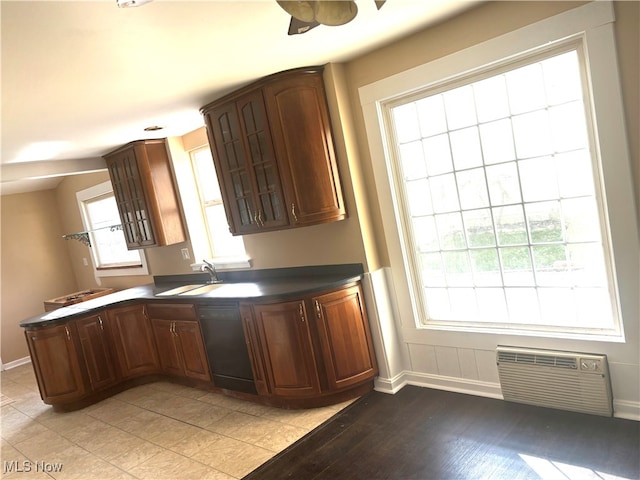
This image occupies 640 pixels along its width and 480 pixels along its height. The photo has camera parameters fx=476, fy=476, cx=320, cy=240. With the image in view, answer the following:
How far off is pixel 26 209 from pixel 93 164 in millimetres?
2555

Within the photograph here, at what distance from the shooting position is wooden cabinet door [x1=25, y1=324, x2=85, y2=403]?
4184 mm

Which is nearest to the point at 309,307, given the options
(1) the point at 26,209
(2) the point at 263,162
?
(2) the point at 263,162

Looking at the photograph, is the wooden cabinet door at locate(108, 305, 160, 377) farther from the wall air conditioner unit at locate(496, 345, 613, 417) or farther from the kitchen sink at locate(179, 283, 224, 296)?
the wall air conditioner unit at locate(496, 345, 613, 417)

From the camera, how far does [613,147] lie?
231 cm

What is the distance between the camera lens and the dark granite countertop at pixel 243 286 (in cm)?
328

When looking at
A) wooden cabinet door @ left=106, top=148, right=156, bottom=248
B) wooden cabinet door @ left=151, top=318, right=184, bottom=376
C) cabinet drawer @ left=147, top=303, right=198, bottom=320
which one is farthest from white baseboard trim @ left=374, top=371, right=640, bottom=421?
wooden cabinet door @ left=106, top=148, right=156, bottom=248

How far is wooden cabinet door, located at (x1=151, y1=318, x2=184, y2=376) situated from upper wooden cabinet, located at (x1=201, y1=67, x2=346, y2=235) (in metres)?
1.53

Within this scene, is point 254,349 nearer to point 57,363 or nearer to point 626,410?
point 57,363

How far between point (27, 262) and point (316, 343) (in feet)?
17.8

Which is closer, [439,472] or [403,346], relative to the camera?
[439,472]

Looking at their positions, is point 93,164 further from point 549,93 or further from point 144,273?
point 549,93

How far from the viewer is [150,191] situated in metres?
4.57

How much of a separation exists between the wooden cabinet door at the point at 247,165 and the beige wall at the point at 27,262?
14.8ft

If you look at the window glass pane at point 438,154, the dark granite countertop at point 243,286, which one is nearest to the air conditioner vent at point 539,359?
the dark granite countertop at point 243,286
